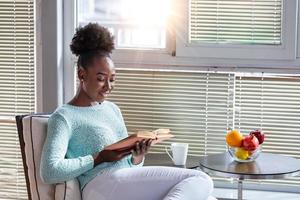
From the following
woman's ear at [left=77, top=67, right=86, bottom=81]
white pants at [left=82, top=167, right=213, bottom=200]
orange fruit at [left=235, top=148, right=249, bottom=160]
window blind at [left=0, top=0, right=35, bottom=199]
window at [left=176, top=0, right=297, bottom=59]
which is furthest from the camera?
window blind at [left=0, top=0, right=35, bottom=199]

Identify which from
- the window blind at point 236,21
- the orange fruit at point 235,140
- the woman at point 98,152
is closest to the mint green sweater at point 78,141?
the woman at point 98,152

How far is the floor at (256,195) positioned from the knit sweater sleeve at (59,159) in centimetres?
105

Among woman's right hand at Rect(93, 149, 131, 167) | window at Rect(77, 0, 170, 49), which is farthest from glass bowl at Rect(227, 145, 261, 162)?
window at Rect(77, 0, 170, 49)

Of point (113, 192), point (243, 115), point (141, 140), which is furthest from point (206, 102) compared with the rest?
point (113, 192)

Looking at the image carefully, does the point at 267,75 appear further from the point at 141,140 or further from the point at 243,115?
the point at 141,140

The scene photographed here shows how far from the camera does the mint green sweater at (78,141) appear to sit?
2.32 meters

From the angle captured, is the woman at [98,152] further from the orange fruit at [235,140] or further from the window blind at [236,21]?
the window blind at [236,21]

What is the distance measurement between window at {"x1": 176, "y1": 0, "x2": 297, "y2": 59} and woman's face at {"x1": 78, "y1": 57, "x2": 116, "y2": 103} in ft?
2.44

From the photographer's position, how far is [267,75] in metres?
3.14

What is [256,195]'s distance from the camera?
318cm

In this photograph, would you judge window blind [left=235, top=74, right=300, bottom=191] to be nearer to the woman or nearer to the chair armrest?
the woman

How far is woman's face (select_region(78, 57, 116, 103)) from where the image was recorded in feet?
8.32

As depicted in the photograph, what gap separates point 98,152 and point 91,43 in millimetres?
513

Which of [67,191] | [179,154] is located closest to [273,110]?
[179,154]
